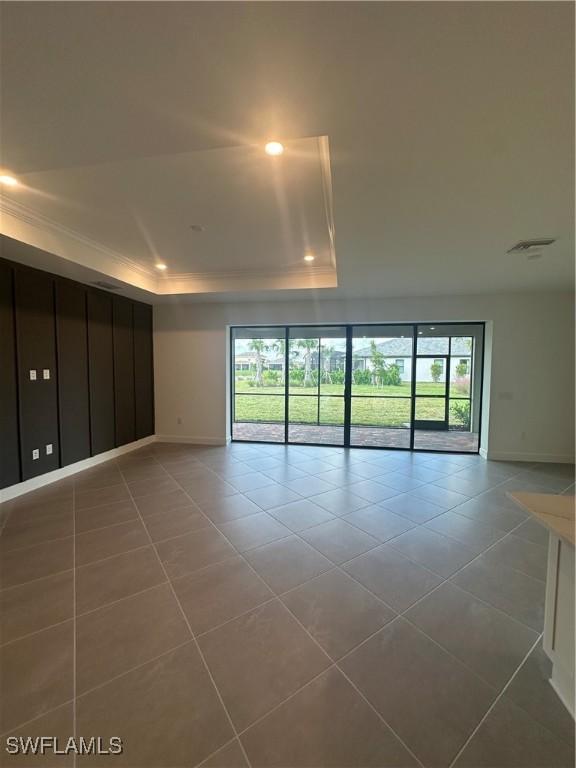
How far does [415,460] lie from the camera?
5.16 m

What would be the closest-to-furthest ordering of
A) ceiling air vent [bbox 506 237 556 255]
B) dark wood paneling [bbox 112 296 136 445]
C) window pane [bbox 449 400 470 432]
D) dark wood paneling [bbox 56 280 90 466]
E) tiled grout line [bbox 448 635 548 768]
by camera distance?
tiled grout line [bbox 448 635 548 768] → ceiling air vent [bbox 506 237 556 255] → dark wood paneling [bbox 56 280 90 466] → dark wood paneling [bbox 112 296 136 445] → window pane [bbox 449 400 470 432]

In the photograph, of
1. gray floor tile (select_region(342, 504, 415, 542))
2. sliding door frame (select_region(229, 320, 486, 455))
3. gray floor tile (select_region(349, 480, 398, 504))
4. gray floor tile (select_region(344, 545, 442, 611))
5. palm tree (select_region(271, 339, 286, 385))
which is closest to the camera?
gray floor tile (select_region(344, 545, 442, 611))

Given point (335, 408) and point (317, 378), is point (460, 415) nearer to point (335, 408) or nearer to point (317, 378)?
point (335, 408)

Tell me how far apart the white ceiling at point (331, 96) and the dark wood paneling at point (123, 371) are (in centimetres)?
297

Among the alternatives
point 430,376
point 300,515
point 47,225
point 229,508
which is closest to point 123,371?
point 47,225

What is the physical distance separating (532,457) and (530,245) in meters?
3.69

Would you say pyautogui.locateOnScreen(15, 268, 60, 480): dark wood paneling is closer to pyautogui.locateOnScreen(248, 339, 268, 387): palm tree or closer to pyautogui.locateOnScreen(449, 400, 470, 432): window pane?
pyautogui.locateOnScreen(248, 339, 268, 387): palm tree

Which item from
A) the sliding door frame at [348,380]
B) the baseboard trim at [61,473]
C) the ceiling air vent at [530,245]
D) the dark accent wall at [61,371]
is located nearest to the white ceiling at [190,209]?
the dark accent wall at [61,371]

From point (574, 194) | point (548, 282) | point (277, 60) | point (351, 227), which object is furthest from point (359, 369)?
point (277, 60)

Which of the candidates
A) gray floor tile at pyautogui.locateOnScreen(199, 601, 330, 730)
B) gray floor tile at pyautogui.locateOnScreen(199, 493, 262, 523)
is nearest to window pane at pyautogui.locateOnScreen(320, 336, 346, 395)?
gray floor tile at pyautogui.locateOnScreen(199, 493, 262, 523)

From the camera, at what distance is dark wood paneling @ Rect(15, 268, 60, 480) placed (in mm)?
3631

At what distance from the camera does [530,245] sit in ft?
10.2

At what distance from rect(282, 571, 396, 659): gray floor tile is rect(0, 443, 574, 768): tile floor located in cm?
1

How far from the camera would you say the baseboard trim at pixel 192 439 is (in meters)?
6.13
